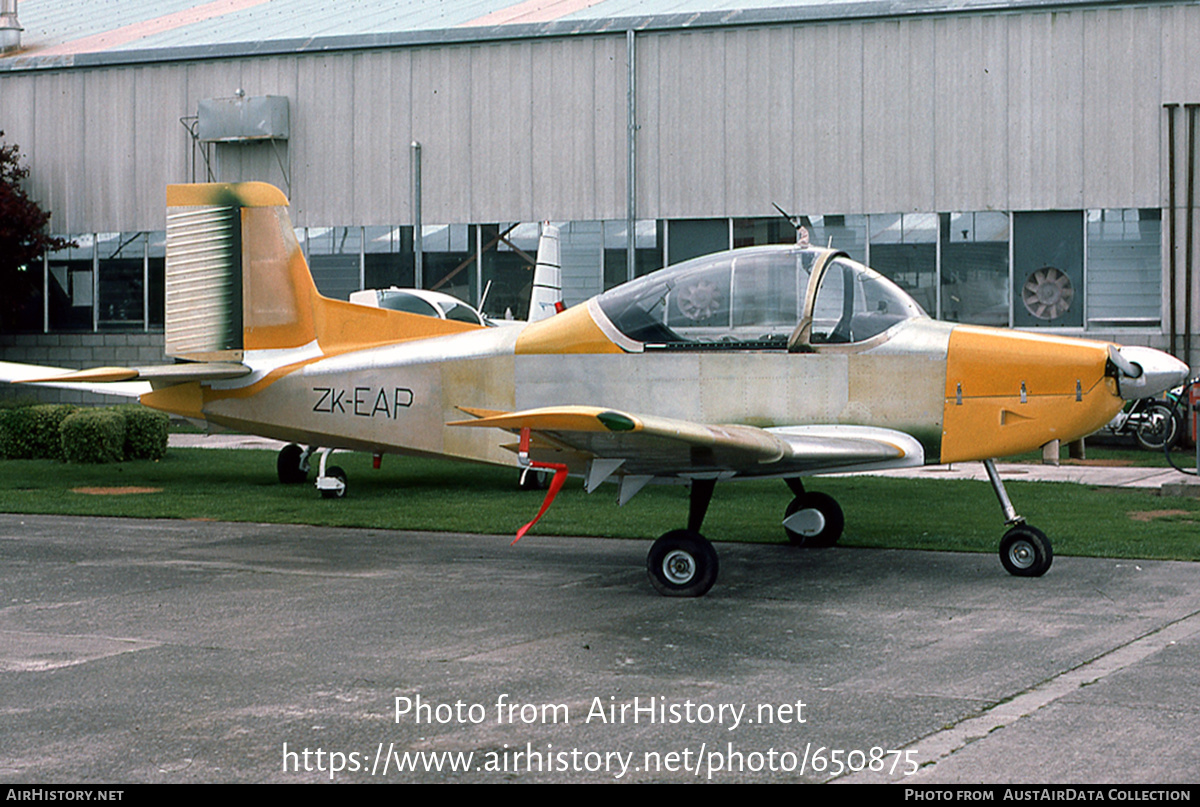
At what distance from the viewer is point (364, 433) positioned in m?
10.4

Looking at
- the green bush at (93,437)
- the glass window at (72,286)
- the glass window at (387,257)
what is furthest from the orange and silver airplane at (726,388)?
the glass window at (72,286)

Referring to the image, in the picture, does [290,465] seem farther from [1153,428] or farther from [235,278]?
[1153,428]

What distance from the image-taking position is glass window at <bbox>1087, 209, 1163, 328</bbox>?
21.3 m

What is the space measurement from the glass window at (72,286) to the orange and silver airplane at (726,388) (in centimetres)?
1851

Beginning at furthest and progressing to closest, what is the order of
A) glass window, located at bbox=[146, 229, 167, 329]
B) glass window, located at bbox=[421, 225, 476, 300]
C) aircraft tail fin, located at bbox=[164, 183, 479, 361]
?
glass window, located at bbox=[146, 229, 167, 329], glass window, located at bbox=[421, 225, 476, 300], aircraft tail fin, located at bbox=[164, 183, 479, 361]

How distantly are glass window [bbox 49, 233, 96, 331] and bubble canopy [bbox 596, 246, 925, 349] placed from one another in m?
21.2

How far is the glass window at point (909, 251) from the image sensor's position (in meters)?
22.3

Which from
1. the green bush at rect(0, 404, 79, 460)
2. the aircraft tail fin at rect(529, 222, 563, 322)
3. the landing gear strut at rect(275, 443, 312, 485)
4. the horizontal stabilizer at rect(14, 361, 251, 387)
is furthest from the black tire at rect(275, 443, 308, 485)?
the aircraft tail fin at rect(529, 222, 563, 322)

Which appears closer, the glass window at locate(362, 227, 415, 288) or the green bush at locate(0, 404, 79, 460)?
the green bush at locate(0, 404, 79, 460)

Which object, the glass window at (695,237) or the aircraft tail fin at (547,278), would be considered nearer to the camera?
the aircraft tail fin at (547,278)

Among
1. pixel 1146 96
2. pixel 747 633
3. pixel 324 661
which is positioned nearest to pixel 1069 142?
pixel 1146 96

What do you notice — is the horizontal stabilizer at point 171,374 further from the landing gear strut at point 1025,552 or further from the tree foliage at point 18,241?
the tree foliage at point 18,241

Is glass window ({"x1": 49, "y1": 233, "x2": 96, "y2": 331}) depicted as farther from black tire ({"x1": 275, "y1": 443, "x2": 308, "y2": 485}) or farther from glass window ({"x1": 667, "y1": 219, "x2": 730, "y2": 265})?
black tire ({"x1": 275, "y1": 443, "x2": 308, "y2": 485})

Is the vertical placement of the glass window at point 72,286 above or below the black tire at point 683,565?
above
